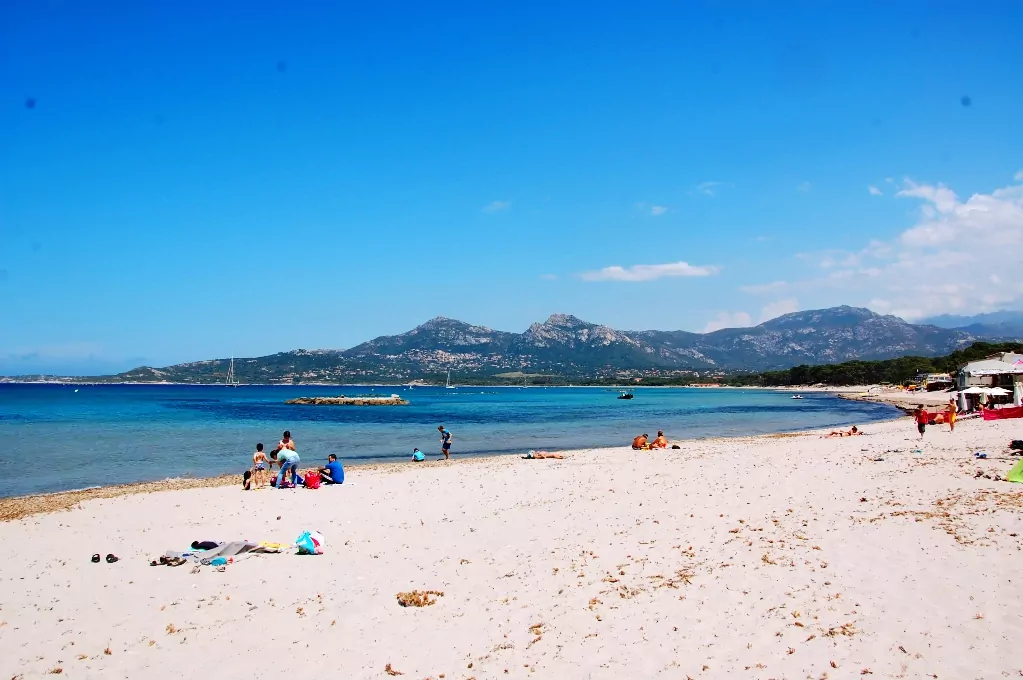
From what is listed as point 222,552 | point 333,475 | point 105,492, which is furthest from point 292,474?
point 222,552

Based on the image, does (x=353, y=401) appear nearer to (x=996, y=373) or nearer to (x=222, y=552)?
(x=996, y=373)

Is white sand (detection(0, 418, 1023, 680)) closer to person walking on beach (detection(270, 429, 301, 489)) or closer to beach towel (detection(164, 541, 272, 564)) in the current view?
beach towel (detection(164, 541, 272, 564))

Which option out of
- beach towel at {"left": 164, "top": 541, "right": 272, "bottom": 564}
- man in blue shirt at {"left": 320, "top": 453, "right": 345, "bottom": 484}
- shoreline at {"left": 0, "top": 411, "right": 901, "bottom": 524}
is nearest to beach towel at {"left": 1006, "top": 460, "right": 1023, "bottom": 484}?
beach towel at {"left": 164, "top": 541, "right": 272, "bottom": 564}

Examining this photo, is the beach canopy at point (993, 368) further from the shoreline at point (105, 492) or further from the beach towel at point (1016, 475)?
the shoreline at point (105, 492)

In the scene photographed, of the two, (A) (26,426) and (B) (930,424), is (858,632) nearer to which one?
(B) (930,424)

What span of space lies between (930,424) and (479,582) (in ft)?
104

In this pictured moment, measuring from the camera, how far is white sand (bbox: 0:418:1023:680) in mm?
7594

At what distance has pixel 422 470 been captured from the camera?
25.6 m

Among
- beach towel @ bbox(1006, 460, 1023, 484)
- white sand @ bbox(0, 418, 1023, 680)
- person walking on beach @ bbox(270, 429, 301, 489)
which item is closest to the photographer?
white sand @ bbox(0, 418, 1023, 680)

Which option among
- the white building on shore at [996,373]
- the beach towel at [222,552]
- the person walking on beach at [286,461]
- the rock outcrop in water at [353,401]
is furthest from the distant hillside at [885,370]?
the beach towel at [222,552]

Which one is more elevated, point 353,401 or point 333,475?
point 333,475

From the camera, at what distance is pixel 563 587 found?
991 centimetres

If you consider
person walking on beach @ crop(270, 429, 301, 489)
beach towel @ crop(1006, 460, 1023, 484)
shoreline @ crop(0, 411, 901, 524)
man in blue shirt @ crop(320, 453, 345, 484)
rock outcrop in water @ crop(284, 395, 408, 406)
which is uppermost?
beach towel @ crop(1006, 460, 1023, 484)

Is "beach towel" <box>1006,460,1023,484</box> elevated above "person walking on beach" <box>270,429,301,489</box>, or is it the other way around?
"beach towel" <box>1006,460,1023,484</box>
